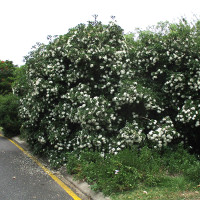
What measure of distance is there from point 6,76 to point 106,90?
840 inches

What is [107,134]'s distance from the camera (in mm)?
7125

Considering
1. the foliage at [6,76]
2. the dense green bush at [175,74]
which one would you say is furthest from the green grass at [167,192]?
the foliage at [6,76]

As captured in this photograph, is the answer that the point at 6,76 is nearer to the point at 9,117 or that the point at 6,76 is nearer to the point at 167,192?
the point at 9,117

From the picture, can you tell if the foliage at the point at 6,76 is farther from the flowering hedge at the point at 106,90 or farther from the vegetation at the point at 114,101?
the flowering hedge at the point at 106,90

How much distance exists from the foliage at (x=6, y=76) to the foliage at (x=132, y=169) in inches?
780

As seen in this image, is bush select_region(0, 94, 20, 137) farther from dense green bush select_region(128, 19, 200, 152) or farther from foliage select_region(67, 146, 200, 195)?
dense green bush select_region(128, 19, 200, 152)

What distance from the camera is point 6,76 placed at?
86.6ft

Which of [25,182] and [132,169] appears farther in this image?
[25,182]

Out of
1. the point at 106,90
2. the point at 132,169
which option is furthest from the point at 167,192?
the point at 106,90

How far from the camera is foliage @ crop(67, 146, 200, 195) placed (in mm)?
5102

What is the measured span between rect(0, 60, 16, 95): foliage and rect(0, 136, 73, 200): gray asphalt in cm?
1760

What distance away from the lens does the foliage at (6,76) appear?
25019 mm

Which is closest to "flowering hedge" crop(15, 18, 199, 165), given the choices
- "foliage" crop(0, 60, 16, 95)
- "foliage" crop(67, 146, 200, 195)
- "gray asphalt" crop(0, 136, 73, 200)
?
"foliage" crop(67, 146, 200, 195)

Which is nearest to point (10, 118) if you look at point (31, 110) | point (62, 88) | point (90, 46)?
point (31, 110)
